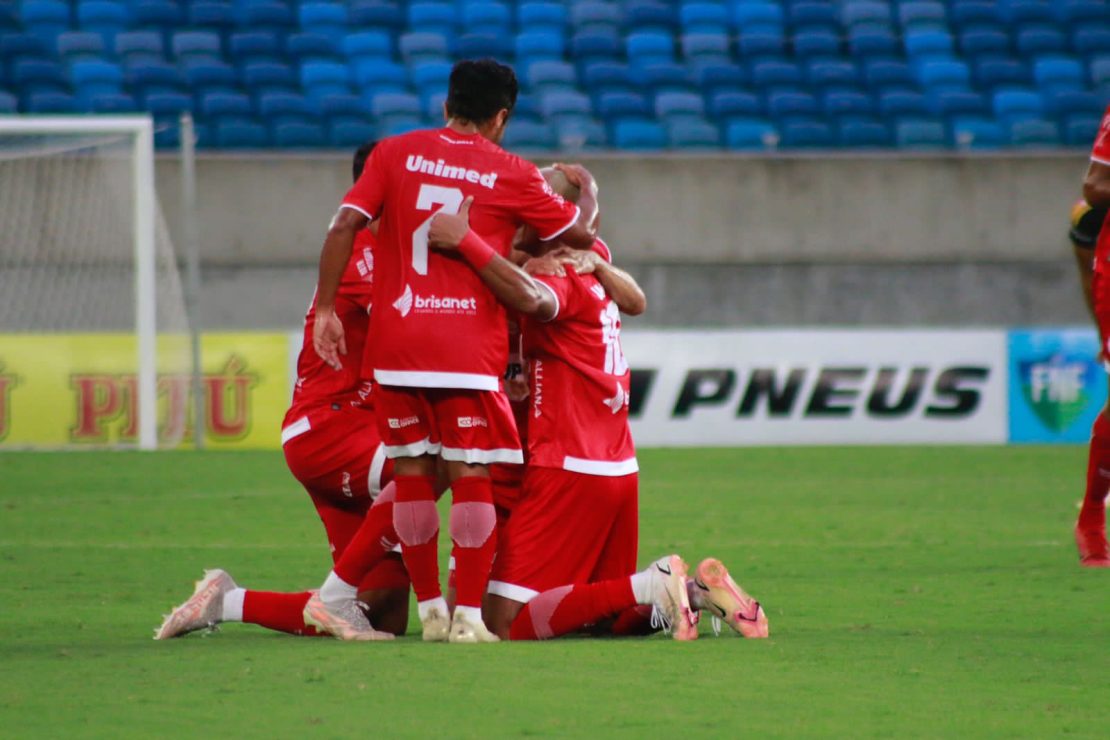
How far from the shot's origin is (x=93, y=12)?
18.5m

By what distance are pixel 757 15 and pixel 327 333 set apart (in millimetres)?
14986

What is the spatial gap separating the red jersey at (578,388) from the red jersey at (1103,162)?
2.32 metres

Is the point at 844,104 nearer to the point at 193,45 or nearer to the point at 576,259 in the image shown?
the point at 193,45

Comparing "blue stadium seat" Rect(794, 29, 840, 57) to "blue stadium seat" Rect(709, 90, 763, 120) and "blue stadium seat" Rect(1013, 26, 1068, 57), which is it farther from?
"blue stadium seat" Rect(1013, 26, 1068, 57)

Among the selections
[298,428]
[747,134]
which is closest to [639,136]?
[747,134]

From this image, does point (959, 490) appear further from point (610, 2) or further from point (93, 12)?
point (93, 12)

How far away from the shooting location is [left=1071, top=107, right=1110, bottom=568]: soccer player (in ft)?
21.7

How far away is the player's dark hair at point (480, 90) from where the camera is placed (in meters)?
5.04

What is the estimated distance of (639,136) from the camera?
17.9 m

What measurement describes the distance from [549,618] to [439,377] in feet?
2.68

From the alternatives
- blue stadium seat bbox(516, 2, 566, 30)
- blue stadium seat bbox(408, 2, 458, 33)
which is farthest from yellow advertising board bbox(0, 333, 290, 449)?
blue stadium seat bbox(516, 2, 566, 30)

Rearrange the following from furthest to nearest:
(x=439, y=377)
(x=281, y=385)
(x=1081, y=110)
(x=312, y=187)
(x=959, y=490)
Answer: (x=1081, y=110) → (x=312, y=187) → (x=281, y=385) → (x=959, y=490) → (x=439, y=377)

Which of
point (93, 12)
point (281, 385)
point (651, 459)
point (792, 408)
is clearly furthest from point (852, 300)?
point (93, 12)

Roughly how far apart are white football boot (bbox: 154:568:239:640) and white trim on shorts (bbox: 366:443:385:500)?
0.57m
